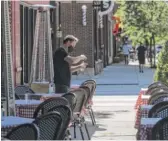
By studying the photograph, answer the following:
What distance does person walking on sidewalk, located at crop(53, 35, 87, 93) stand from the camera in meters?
11.0

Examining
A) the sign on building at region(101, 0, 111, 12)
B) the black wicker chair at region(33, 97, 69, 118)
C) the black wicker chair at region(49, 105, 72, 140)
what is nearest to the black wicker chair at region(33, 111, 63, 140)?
the black wicker chair at region(49, 105, 72, 140)

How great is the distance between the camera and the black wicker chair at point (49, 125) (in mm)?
6406

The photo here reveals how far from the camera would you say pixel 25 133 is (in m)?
5.97

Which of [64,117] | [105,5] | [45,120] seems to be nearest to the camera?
[45,120]

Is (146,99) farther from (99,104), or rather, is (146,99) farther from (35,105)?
(99,104)

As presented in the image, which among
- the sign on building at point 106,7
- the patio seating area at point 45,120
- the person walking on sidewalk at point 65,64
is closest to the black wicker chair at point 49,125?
the patio seating area at point 45,120

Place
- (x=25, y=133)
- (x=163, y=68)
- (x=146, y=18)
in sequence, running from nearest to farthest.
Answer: (x=25, y=133)
(x=163, y=68)
(x=146, y=18)

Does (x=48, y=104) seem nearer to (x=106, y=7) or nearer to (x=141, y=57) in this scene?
(x=141, y=57)

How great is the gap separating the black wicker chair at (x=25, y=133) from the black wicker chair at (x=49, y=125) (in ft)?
1.32

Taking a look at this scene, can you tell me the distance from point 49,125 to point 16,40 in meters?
11.2

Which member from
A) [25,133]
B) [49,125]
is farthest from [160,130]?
[25,133]

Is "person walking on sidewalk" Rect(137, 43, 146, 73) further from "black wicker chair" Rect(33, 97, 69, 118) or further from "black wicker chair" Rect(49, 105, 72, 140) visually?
"black wicker chair" Rect(49, 105, 72, 140)

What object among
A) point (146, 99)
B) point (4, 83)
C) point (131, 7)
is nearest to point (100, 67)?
point (131, 7)

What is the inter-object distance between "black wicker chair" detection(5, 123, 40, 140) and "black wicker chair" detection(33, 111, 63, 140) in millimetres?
401
